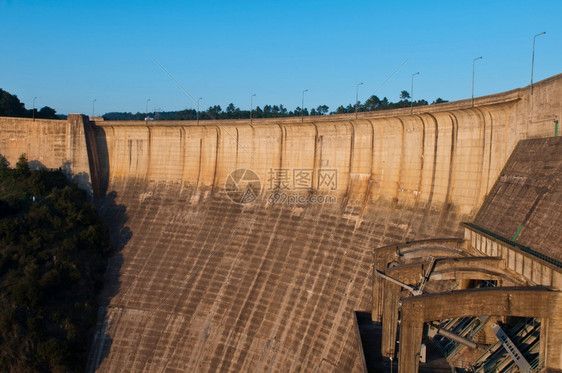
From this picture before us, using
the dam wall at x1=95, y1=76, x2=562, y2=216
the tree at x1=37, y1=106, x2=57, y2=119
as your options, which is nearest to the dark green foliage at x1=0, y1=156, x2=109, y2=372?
the dam wall at x1=95, y1=76, x2=562, y2=216

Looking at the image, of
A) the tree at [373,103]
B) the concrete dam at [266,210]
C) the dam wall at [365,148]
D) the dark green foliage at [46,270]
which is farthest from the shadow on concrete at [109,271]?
the tree at [373,103]

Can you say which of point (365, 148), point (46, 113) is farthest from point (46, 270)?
point (46, 113)

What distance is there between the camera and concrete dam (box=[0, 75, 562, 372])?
17.4m

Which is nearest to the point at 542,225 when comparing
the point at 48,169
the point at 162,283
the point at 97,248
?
the point at 162,283

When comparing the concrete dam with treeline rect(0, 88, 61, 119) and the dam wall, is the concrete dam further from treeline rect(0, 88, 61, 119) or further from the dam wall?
treeline rect(0, 88, 61, 119)

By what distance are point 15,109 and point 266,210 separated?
31.6 m

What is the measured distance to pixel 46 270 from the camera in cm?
2344

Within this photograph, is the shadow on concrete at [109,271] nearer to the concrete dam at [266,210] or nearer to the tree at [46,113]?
the concrete dam at [266,210]

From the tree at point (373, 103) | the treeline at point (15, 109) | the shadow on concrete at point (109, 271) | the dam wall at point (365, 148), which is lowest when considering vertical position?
the shadow on concrete at point (109, 271)

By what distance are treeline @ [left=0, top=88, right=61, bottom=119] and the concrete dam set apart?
12.6m

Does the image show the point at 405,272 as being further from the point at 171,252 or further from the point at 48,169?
the point at 48,169

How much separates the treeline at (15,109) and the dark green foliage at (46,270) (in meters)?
15.2

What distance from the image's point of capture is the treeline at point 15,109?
42312mm

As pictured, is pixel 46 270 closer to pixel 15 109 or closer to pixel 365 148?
pixel 365 148
